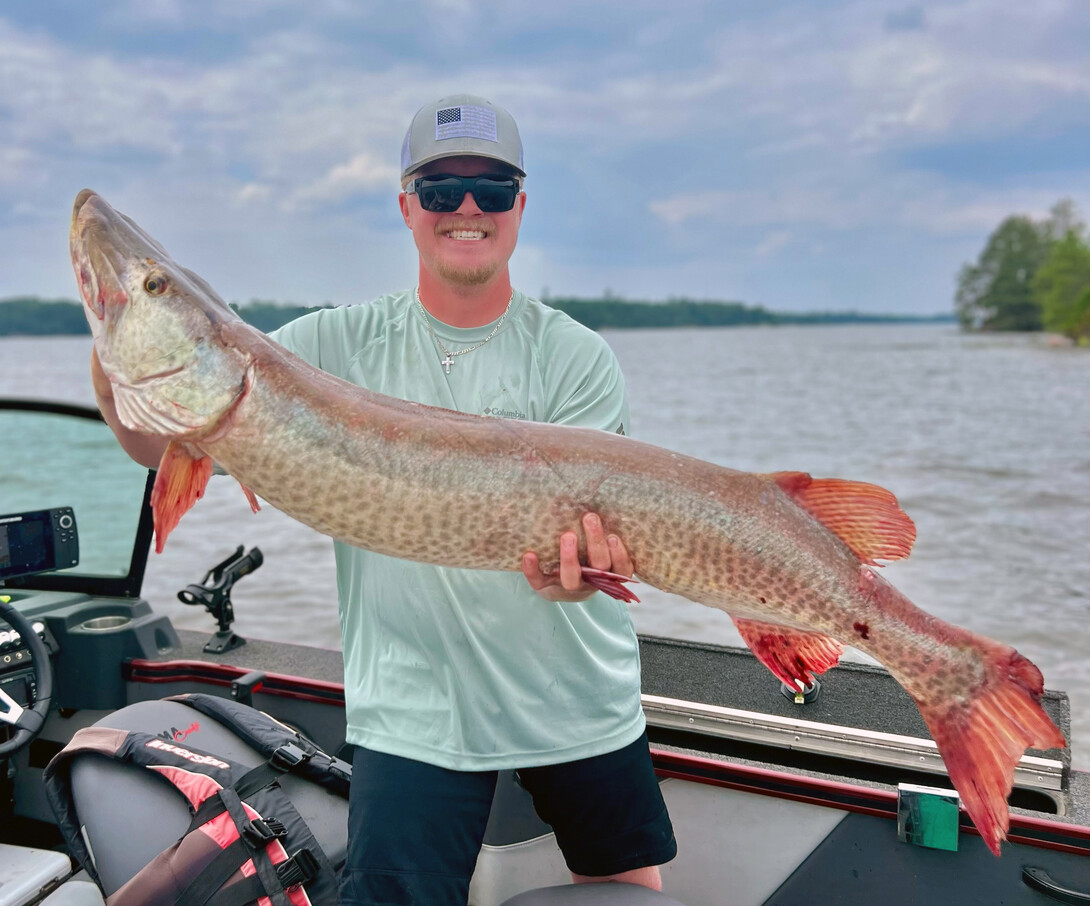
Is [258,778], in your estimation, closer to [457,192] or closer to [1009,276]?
[457,192]

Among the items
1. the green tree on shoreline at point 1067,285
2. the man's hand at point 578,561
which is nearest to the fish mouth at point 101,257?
the man's hand at point 578,561

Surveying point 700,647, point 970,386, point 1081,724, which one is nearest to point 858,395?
point 970,386

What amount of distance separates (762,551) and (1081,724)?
19.3ft

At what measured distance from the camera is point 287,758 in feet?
9.48

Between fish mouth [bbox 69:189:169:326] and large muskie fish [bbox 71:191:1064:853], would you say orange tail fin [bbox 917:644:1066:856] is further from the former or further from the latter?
fish mouth [bbox 69:189:169:326]

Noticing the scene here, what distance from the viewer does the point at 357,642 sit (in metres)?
2.53

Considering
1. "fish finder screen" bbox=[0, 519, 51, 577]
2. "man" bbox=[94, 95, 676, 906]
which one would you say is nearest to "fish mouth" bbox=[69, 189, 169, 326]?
"man" bbox=[94, 95, 676, 906]

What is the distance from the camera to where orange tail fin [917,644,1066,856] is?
1.94 meters

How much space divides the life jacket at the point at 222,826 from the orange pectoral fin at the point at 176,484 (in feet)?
2.91

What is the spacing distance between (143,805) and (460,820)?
1.01 metres

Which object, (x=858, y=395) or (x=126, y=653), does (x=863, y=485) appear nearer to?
(x=126, y=653)

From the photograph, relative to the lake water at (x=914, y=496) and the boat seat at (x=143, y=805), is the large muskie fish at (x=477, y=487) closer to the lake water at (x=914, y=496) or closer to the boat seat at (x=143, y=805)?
the boat seat at (x=143, y=805)

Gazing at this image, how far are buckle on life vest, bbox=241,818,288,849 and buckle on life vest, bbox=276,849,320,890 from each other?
0.07 metres

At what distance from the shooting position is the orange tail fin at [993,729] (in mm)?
1937
